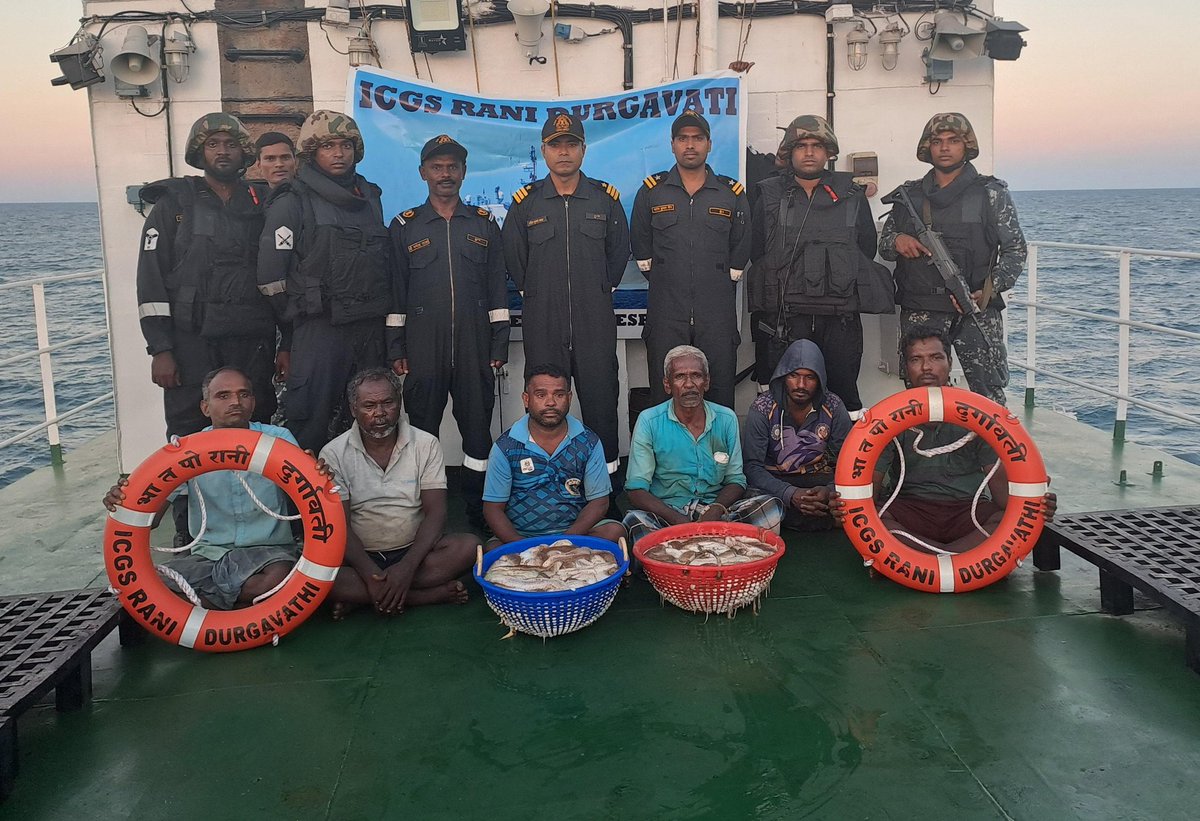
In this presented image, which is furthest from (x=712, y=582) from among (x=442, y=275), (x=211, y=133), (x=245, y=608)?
(x=211, y=133)

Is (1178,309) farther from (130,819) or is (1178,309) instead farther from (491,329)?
(130,819)

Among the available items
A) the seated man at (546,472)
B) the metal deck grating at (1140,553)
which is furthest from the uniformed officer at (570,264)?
the metal deck grating at (1140,553)

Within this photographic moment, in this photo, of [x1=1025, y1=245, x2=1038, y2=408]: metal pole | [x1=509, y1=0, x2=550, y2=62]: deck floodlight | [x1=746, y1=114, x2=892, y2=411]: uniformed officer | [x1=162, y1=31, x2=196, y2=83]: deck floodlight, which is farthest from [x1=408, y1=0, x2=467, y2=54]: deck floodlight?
[x1=1025, y1=245, x2=1038, y2=408]: metal pole

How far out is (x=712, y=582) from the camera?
346 cm

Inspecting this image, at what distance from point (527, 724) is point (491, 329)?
228 centimetres

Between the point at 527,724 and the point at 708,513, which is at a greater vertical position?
the point at 708,513

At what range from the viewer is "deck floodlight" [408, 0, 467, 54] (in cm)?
523

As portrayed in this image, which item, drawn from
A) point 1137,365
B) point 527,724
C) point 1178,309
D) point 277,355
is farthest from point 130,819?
point 1178,309

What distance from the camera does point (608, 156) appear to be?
541 centimetres

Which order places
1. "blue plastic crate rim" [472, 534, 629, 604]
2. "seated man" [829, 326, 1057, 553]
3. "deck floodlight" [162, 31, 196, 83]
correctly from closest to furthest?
"blue plastic crate rim" [472, 534, 629, 604]
"seated man" [829, 326, 1057, 553]
"deck floodlight" [162, 31, 196, 83]

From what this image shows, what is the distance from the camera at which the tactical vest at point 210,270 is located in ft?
14.7

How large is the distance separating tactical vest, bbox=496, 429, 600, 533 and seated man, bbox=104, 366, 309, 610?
0.88m

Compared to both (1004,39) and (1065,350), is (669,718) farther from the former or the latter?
(1065,350)

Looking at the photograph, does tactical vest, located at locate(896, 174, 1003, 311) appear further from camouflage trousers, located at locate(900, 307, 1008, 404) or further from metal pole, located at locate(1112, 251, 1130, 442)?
metal pole, located at locate(1112, 251, 1130, 442)
